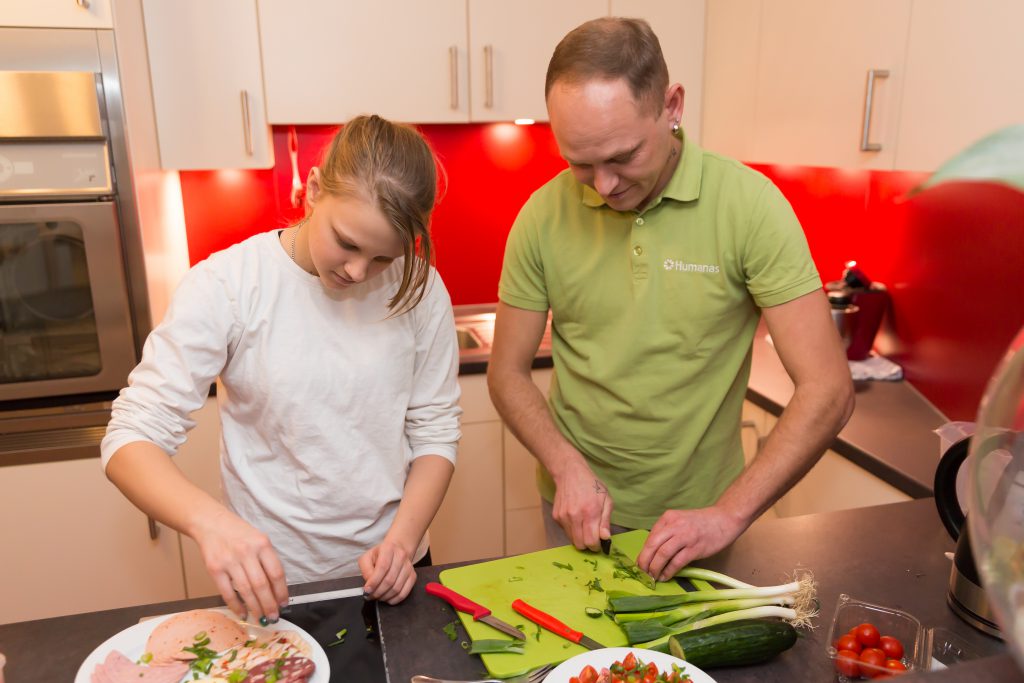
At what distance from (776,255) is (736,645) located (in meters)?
0.66

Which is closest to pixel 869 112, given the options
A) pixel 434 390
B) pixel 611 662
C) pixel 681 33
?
pixel 681 33

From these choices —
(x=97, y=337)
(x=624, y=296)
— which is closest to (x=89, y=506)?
(x=97, y=337)

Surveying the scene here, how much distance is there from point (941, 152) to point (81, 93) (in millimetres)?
2035

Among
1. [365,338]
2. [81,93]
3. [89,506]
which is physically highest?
[81,93]

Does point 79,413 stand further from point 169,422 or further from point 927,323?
point 927,323

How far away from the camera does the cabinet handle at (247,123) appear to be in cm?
238

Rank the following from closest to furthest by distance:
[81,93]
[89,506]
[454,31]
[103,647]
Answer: [103,647], [81,93], [89,506], [454,31]

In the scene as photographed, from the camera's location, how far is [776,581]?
117 cm

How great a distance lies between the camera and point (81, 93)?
202 centimetres

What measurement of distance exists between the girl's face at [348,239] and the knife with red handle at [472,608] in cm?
46

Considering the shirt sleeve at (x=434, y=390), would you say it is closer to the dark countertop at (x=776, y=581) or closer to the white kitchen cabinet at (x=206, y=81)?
the dark countertop at (x=776, y=581)

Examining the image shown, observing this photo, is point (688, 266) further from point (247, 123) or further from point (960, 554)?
point (247, 123)

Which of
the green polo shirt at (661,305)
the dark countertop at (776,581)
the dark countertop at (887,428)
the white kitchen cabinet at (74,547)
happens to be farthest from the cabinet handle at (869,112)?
the white kitchen cabinet at (74,547)

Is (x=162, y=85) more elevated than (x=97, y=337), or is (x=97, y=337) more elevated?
(x=162, y=85)
